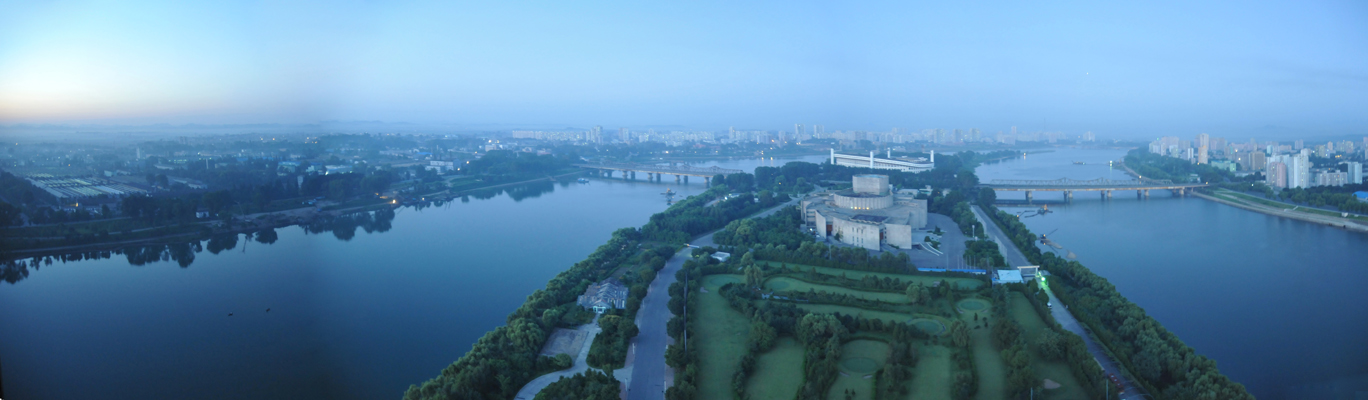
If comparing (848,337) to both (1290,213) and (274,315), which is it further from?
(1290,213)

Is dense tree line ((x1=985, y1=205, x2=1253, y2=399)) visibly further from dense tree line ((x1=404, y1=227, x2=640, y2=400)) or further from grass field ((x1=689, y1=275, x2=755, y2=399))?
dense tree line ((x1=404, y1=227, x2=640, y2=400))

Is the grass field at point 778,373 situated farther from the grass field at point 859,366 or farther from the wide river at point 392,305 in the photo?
the wide river at point 392,305

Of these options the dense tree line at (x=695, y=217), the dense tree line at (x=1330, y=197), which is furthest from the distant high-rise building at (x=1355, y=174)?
the dense tree line at (x=695, y=217)

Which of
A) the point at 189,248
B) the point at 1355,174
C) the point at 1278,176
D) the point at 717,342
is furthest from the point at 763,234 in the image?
the point at 1355,174

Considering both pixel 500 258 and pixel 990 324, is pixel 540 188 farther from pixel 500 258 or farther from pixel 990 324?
pixel 990 324

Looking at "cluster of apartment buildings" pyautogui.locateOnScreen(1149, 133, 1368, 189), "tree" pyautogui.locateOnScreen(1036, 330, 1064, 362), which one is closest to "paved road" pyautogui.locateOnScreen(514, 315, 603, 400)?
"tree" pyautogui.locateOnScreen(1036, 330, 1064, 362)
